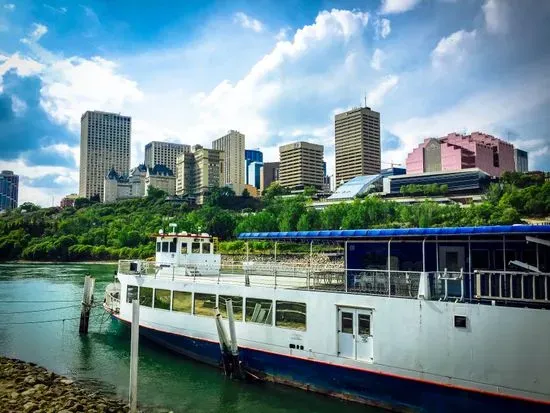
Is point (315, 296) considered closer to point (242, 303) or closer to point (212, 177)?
point (242, 303)

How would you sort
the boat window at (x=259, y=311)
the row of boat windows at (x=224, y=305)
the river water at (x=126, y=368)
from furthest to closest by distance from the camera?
1. the boat window at (x=259, y=311)
2. the row of boat windows at (x=224, y=305)
3. the river water at (x=126, y=368)

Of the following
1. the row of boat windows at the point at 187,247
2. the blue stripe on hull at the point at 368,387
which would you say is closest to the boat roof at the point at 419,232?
the blue stripe on hull at the point at 368,387

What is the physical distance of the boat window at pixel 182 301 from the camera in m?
17.3

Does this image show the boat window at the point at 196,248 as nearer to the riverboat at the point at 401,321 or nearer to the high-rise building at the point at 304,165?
the riverboat at the point at 401,321

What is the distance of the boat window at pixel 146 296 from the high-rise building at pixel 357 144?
6793 inches

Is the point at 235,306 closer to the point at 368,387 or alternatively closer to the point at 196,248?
the point at 368,387

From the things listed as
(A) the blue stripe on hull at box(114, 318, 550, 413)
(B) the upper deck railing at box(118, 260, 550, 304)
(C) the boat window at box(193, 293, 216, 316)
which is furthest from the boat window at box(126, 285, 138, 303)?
(B) the upper deck railing at box(118, 260, 550, 304)

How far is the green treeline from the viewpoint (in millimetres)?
70000

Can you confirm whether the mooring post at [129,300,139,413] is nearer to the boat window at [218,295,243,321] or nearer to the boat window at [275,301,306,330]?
the boat window at [218,295,243,321]

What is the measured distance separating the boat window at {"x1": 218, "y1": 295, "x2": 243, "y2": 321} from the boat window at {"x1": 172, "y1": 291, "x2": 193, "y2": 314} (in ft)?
4.94

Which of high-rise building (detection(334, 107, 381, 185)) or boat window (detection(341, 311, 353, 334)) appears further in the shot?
high-rise building (detection(334, 107, 381, 185))

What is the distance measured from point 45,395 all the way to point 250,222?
70.4 m

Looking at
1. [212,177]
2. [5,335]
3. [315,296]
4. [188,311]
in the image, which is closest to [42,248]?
[5,335]

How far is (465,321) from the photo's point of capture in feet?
35.6
